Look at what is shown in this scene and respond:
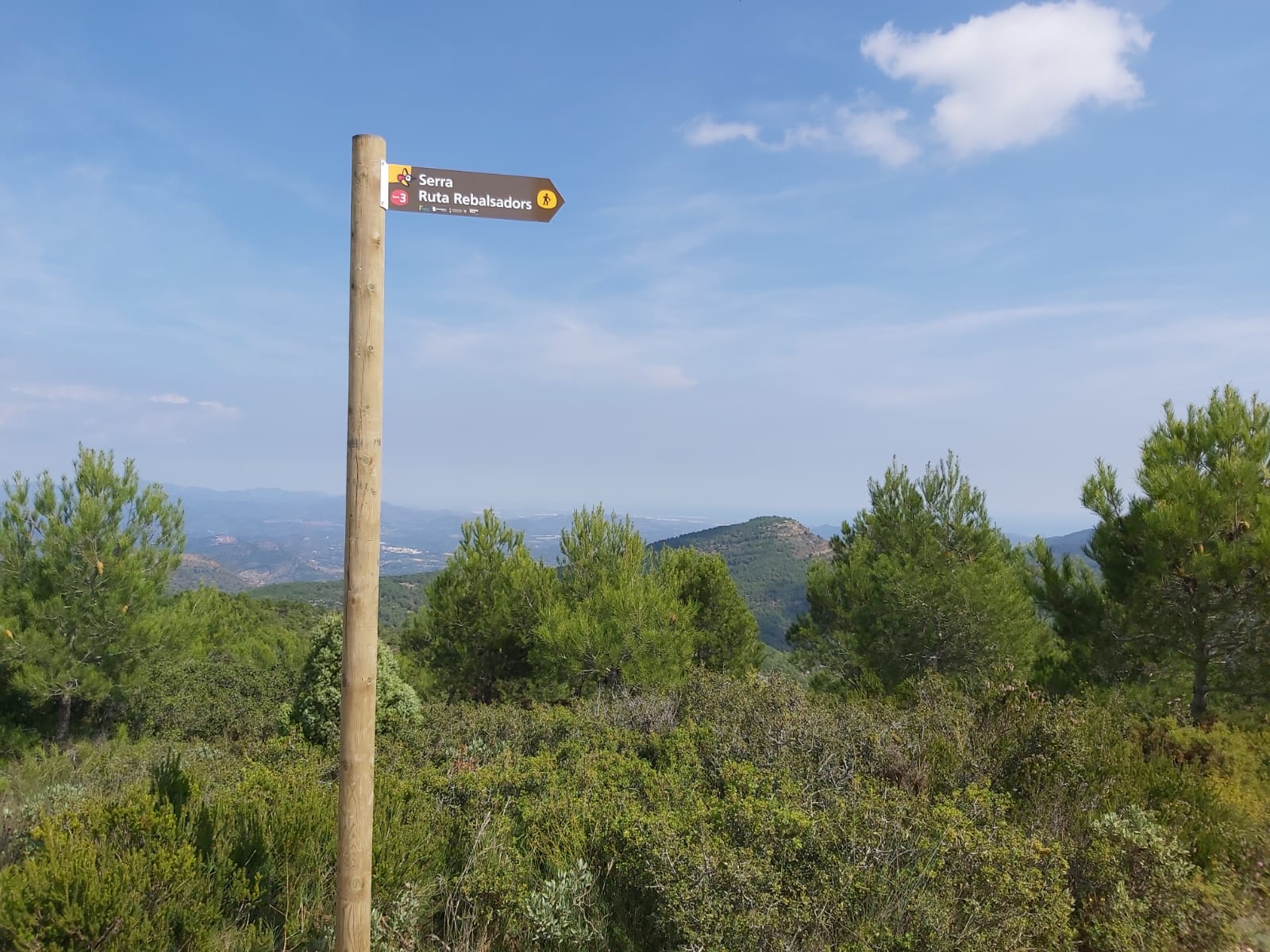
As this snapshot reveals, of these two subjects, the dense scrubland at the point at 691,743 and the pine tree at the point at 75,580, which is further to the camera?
the pine tree at the point at 75,580

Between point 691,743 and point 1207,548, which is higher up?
point 1207,548

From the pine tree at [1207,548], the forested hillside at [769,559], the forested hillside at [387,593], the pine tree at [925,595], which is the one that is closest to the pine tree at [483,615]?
the pine tree at [925,595]

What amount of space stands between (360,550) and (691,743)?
3759 millimetres

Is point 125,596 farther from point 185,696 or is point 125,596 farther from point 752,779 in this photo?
point 752,779

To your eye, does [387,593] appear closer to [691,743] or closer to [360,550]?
[691,743]

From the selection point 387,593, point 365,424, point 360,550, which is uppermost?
point 365,424

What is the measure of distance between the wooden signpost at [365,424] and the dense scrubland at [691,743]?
0.92 meters

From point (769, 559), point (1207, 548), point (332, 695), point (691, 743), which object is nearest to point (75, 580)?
point (332, 695)

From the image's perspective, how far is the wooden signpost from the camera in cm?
254

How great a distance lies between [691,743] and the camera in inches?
217

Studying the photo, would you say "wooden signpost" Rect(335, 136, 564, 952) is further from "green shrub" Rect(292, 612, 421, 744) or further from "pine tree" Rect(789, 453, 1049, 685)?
"pine tree" Rect(789, 453, 1049, 685)

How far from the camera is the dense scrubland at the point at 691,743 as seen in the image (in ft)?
10.1

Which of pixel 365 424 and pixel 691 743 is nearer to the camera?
pixel 365 424

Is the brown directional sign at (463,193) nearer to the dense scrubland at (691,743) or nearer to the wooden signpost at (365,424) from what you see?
the wooden signpost at (365,424)
